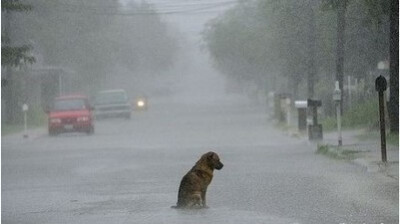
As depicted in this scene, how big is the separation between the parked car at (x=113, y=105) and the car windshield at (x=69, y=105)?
17033mm

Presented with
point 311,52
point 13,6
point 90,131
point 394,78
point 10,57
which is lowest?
point 90,131

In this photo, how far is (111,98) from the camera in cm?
7056

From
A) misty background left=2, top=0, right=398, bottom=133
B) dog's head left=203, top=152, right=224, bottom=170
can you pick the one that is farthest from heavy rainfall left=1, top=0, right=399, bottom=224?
misty background left=2, top=0, right=398, bottom=133

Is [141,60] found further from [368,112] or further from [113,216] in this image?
[113,216]

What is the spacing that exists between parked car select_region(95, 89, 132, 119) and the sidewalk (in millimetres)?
31293

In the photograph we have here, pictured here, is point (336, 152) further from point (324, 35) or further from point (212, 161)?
point (324, 35)

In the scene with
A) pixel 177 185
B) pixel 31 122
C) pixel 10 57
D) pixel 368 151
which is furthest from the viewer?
pixel 31 122

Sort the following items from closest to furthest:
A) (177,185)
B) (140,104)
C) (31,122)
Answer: (177,185) < (31,122) < (140,104)

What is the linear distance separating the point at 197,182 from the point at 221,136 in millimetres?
27175

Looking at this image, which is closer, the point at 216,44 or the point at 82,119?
the point at 82,119

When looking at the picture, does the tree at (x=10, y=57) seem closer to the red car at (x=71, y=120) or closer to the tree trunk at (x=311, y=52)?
the red car at (x=71, y=120)

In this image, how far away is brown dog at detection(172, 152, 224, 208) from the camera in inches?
622

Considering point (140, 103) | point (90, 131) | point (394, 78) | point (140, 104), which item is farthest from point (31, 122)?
point (394, 78)

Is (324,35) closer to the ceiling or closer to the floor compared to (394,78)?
closer to the ceiling
